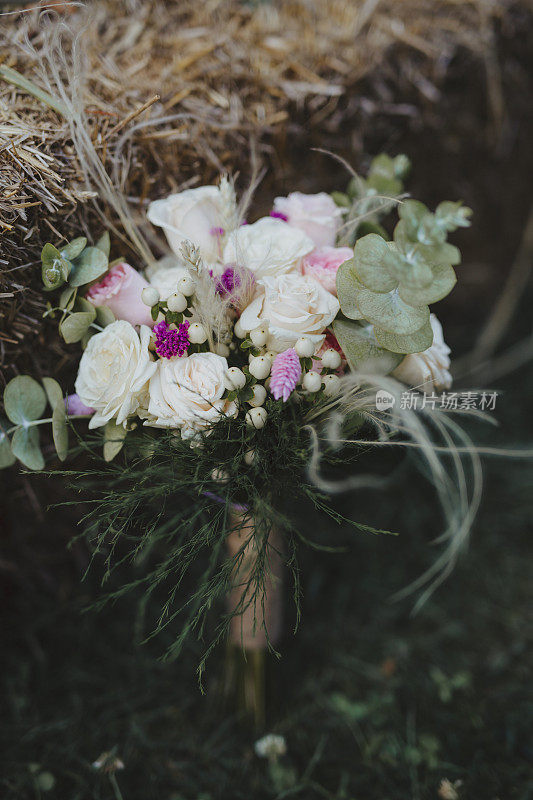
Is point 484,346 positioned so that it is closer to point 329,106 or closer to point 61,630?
point 329,106

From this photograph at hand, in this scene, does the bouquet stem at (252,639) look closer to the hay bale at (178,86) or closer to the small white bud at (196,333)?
the small white bud at (196,333)

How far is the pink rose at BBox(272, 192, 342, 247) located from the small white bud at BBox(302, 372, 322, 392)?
22cm

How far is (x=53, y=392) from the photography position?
77 cm

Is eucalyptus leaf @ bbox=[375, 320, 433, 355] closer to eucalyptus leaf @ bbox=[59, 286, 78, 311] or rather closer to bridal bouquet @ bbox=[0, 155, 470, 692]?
bridal bouquet @ bbox=[0, 155, 470, 692]

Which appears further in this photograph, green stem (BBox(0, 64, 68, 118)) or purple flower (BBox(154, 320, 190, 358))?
green stem (BBox(0, 64, 68, 118))

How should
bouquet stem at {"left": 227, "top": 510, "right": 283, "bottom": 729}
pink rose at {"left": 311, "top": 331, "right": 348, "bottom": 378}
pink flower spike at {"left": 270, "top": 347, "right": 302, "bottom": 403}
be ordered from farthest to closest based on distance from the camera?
bouquet stem at {"left": 227, "top": 510, "right": 283, "bottom": 729} → pink rose at {"left": 311, "top": 331, "right": 348, "bottom": 378} → pink flower spike at {"left": 270, "top": 347, "right": 302, "bottom": 403}

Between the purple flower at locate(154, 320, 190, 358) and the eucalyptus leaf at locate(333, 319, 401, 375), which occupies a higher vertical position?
the purple flower at locate(154, 320, 190, 358)

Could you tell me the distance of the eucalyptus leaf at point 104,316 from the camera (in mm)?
733

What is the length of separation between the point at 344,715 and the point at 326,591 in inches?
10.7

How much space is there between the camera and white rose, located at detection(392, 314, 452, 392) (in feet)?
2.40

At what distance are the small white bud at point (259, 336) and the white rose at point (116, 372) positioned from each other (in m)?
0.12

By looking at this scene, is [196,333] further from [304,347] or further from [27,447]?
[27,447]

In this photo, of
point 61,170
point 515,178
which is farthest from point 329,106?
point 515,178

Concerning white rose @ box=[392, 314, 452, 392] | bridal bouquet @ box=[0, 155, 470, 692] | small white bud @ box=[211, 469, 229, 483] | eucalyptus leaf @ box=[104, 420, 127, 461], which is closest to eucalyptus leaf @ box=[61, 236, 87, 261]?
bridal bouquet @ box=[0, 155, 470, 692]
